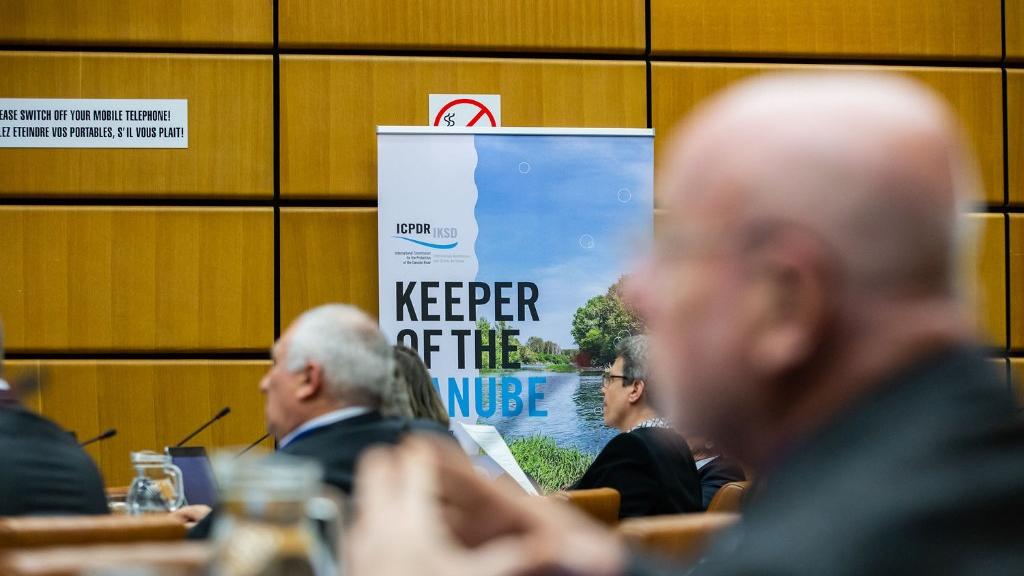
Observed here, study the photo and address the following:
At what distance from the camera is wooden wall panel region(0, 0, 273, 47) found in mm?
5867

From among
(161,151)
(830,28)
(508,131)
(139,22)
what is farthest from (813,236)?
(830,28)

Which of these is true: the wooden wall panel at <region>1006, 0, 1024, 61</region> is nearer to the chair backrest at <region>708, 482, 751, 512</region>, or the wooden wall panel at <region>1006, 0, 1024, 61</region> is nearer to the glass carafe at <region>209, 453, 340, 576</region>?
the chair backrest at <region>708, 482, 751, 512</region>

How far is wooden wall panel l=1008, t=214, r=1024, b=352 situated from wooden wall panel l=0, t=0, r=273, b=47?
12.6 feet

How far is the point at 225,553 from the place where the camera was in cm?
68

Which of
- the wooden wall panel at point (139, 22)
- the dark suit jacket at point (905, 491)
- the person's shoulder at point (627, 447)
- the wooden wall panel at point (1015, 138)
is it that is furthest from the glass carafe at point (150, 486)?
the wooden wall panel at point (1015, 138)

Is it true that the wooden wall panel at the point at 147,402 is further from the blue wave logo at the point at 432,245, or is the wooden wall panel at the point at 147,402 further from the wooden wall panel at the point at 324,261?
the blue wave logo at the point at 432,245

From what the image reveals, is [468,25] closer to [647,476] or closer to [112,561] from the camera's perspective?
[647,476]

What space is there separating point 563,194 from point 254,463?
16.0 ft

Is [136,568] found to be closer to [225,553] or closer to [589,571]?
[225,553]

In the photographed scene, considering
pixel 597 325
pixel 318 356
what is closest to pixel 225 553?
pixel 318 356

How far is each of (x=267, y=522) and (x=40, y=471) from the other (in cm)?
211

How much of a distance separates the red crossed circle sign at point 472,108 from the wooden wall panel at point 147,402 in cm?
145

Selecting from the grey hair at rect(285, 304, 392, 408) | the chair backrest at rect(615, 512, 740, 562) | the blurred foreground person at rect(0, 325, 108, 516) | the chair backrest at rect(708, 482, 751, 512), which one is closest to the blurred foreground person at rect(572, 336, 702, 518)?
the chair backrest at rect(708, 482, 751, 512)

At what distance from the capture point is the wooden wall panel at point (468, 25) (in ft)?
19.6
